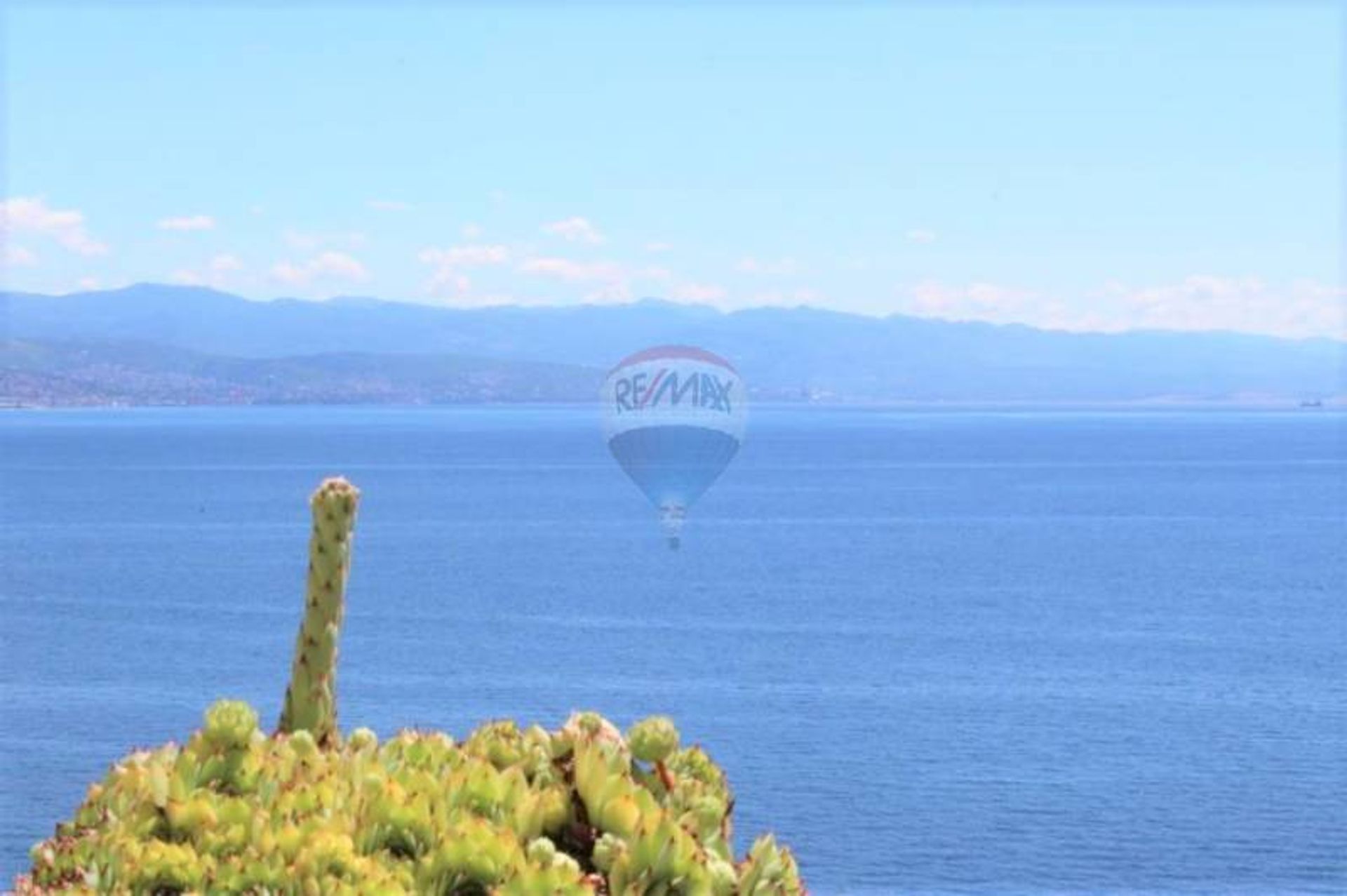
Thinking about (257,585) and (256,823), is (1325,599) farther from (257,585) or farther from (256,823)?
(256,823)

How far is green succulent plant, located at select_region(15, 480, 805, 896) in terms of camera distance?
164 inches

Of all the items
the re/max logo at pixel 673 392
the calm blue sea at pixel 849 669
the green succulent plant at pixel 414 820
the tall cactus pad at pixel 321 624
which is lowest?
the calm blue sea at pixel 849 669

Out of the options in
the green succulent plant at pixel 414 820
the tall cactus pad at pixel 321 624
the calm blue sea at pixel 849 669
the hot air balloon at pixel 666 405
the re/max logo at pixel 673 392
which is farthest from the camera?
the re/max logo at pixel 673 392

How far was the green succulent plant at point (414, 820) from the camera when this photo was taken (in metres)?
4.16

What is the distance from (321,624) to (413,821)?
152 cm

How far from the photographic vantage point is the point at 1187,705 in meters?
92.9

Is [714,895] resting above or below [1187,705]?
above

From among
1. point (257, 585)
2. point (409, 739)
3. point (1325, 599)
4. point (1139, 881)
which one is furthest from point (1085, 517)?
point (409, 739)

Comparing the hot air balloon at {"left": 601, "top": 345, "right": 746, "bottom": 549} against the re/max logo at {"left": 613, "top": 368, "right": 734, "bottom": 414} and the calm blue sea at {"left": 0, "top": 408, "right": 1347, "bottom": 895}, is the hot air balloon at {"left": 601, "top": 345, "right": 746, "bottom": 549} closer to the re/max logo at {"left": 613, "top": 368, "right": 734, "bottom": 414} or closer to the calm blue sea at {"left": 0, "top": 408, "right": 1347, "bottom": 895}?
the re/max logo at {"left": 613, "top": 368, "right": 734, "bottom": 414}

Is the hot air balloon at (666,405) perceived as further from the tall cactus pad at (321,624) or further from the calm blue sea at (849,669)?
the tall cactus pad at (321,624)

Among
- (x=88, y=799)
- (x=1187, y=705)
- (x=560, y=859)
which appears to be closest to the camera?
(x=560, y=859)

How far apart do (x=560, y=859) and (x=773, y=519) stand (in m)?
183

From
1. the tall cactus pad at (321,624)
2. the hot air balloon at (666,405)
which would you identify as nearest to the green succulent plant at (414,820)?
the tall cactus pad at (321,624)

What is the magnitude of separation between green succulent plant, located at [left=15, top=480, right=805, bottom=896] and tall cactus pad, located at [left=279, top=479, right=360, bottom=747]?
0.54m
